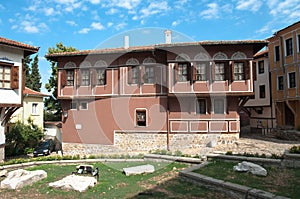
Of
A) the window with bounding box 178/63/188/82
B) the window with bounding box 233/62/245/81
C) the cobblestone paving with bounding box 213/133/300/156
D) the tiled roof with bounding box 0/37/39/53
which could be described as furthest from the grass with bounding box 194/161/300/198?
the tiled roof with bounding box 0/37/39/53

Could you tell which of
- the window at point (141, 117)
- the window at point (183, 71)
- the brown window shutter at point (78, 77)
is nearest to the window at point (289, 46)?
the window at point (183, 71)

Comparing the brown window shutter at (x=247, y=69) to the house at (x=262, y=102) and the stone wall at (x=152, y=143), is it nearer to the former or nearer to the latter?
the stone wall at (x=152, y=143)

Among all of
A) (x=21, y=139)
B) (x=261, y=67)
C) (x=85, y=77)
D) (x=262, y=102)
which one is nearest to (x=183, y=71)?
(x=85, y=77)

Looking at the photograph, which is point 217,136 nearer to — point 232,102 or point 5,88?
point 232,102

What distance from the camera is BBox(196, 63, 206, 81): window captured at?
16.2 m

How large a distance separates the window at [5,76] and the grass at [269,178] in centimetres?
1266

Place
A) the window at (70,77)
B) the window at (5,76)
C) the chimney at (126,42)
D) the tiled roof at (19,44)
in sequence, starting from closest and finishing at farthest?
the tiled roof at (19,44) < the window at (5,76) < the window at (70,77) < the chimney at (126,42)

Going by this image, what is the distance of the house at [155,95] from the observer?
52.4 ft

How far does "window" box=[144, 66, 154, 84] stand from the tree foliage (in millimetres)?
12484

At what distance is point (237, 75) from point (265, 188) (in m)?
10.6

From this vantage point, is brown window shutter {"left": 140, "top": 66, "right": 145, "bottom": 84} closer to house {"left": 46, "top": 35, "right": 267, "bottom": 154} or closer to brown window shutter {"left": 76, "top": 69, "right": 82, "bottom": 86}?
house {"left": 46, "top": 35, "right": 267, "bottom": 154}

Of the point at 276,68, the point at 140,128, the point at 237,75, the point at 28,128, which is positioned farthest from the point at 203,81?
the point at 28,128

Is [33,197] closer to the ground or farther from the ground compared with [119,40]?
closer to the ground

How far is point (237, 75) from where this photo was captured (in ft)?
52.4
